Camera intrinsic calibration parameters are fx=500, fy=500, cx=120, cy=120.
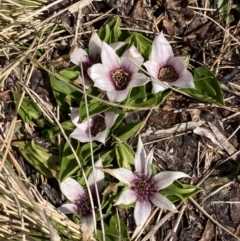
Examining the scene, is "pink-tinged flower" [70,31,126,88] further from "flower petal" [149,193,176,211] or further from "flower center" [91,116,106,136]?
"flower petal" [149,193,176,211]

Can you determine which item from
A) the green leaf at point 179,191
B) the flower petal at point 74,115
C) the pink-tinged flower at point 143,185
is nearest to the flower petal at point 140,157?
the pink-tinged flower at point 143,185

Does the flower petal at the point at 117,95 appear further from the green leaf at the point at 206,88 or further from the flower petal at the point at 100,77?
the green leaf at the point at 206,88

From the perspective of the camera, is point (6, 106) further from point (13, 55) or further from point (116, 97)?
point (116, 97)

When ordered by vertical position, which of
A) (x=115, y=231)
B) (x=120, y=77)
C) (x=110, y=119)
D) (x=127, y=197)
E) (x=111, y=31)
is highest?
(x=111, y=31)

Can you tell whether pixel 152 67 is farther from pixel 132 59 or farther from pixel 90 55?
pixel 90 55

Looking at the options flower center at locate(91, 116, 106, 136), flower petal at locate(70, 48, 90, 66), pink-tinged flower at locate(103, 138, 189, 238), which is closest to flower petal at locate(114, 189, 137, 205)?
pink-tinged flower at locate(103, 138, 189, 238)

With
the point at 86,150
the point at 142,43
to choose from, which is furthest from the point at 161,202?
the point at 142,43
